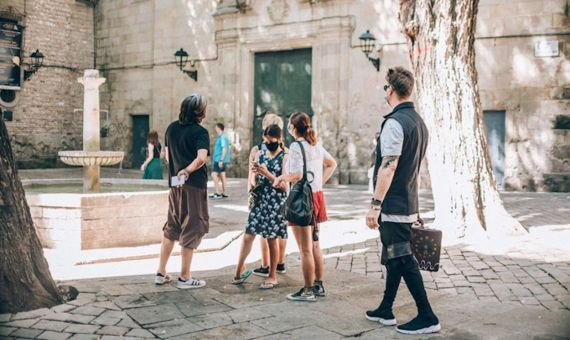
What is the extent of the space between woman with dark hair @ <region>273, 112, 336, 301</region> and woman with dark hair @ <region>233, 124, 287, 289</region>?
0.25 meters

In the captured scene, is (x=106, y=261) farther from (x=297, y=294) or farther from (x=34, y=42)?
(x=34, y=42)

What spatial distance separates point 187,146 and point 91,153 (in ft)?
11.3

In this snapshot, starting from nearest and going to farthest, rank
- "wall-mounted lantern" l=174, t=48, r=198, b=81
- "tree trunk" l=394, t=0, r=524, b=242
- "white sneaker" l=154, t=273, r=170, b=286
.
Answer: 1. "white sneaker" l=154, t=273, r=170, b=286
2. "tree trunk" l=394, t=0, r=524, b=242
3. "wall-mounted lantern" l=174, t=48, r=198, b=81

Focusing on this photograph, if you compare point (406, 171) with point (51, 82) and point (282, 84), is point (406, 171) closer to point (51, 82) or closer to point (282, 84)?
point (282, 84)

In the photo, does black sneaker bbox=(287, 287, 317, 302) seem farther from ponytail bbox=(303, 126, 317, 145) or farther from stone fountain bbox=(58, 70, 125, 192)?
stone fountain bbox=(58, 70, 125, 192)

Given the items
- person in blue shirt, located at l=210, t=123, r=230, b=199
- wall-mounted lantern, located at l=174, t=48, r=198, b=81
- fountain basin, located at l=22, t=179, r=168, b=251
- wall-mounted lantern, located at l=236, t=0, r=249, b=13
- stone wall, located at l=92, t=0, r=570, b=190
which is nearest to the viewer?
fountain basin, located at l=22, t=179, r=168, b=251

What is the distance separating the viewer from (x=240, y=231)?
851 cm

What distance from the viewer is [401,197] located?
4.22m

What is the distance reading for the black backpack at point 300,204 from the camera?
4.89 metres

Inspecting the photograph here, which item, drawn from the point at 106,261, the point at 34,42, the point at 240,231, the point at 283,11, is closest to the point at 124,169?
the point at 34,42

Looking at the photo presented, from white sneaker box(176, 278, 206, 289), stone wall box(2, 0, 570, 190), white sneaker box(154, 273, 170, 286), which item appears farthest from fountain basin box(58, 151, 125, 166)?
stone wall box(2, 0, 570, 190)

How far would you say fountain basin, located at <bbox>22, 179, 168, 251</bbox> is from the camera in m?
6.92

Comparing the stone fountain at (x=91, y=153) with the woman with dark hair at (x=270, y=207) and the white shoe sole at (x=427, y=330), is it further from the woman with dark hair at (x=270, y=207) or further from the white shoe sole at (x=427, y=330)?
the white shoe sole at (x=427, y=330)

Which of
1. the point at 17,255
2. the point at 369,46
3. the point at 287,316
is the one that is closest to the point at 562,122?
the point at 369,46
